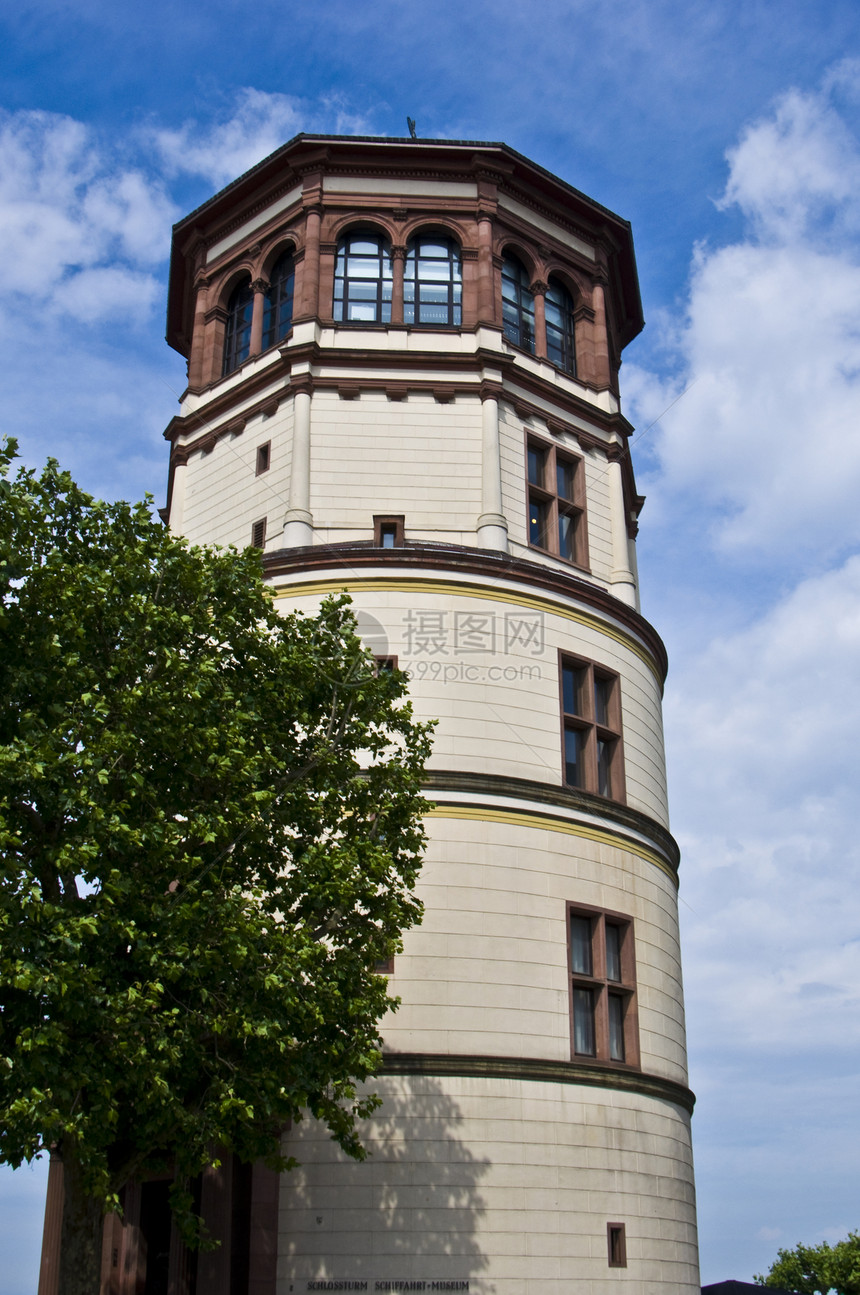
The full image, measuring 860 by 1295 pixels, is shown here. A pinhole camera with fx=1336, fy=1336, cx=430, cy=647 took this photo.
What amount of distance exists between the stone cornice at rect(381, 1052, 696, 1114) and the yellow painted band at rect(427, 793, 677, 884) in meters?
4.62

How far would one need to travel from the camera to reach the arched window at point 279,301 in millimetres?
35219

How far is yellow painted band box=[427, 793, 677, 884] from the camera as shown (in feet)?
87.8

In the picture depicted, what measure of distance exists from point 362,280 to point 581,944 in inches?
704

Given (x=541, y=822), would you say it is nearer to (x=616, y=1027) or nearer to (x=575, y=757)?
(x=575, y=757)

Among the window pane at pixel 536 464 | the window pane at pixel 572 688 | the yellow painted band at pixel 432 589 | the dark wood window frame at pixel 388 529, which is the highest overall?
the window pane at pixel 536 464

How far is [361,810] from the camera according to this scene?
2039 cm

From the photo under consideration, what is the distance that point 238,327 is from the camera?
36656 millimetres

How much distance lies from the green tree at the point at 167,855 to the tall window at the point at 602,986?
7782 millimetres

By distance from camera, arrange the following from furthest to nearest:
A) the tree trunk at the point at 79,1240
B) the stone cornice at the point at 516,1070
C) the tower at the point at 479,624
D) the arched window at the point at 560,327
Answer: the arched window at the point at 560,327 < the stone cornice at the point at 516,1070 < the tower at the point at 479,624 < the tree trunk at the point at 79,1240

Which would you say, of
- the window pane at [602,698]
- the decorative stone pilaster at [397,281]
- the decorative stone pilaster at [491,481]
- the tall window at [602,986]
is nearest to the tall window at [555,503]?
the decorative stone pilaster at [491,481]

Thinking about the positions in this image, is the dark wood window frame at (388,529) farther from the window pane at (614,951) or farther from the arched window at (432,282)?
the window pane at (614,951)

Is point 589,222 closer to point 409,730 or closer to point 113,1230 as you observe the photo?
point 409,730

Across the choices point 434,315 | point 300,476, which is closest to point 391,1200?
point 300,476

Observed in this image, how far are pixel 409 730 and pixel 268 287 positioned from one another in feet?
61.1
